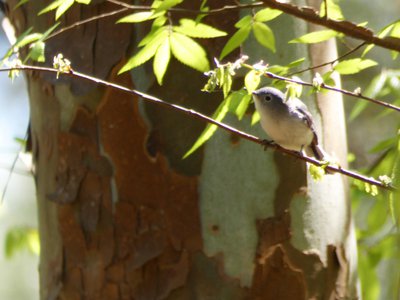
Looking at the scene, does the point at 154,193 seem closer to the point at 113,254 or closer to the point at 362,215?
the point at 113,254

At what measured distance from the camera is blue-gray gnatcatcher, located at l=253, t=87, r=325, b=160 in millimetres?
1555

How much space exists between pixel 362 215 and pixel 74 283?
6.46 feet

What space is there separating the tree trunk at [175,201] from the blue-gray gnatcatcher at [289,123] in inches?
1.6

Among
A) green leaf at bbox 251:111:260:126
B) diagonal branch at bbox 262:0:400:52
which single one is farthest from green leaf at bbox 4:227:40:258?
diagonal branch at bbox 262:0:400:52

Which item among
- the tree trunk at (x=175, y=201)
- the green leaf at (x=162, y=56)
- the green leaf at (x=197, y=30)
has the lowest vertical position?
the tree trunk at (x=175, y=201)

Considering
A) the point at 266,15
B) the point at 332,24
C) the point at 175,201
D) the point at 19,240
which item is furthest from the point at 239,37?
the point at 19,240

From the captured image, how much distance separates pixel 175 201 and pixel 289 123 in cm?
29

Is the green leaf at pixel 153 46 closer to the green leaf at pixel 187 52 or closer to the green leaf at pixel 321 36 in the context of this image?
the green leaf at pixel 187 52

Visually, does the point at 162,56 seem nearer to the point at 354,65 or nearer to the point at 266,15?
the point at 266,15

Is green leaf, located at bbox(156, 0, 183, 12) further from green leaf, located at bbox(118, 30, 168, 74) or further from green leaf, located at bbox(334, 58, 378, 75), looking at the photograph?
green leaf, located at bbox(334, 58, 378, 75)

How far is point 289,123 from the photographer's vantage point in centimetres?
161

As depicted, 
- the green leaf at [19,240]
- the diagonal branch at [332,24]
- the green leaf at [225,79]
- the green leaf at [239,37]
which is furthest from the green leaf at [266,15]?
the green leaf at [19,240]

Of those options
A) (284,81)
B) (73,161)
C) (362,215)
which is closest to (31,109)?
(73,161)

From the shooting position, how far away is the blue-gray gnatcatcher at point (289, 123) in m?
1.56
